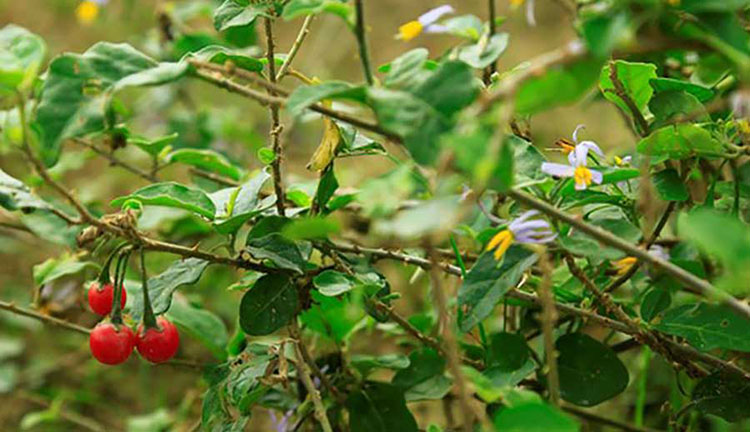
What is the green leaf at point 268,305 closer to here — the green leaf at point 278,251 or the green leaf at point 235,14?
the green leaf at point 278,251

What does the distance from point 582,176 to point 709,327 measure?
200 millimetres

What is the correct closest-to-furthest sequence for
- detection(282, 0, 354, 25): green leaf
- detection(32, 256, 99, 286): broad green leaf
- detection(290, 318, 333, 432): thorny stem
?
detection(282, 0, 354, 25): green leaf → detection(290, 318, 333, 432): thorny stem → detection(32, 256, 99, 286): broad green leaf

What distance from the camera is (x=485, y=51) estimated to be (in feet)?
2.55

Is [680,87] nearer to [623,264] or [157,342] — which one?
[623,264]

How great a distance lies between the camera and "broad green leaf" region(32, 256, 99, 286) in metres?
1.01

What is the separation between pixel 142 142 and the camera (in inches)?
44.1

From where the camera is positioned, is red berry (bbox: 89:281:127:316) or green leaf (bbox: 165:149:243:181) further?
green leaf (bbox: 165:149:243:181)

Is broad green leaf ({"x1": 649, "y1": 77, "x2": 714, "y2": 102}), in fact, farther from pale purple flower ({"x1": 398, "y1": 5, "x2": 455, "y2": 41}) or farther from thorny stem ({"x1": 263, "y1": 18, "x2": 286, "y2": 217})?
thorny stem ({"x1": 263, "y1": 18, "x2": 286, "y2": 217})

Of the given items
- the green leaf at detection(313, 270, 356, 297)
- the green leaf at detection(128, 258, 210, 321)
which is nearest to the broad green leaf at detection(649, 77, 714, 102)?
the green leaf at detection(313, 270, 356, 297)

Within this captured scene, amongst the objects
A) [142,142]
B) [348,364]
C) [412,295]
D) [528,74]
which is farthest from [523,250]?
[412,295]

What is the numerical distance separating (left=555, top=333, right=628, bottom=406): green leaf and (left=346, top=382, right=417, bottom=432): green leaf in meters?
0.17

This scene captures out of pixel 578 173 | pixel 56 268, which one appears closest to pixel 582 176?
pixel 578 173

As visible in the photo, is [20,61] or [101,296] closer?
[20,61]

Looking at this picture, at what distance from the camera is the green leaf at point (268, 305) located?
2.80ft
